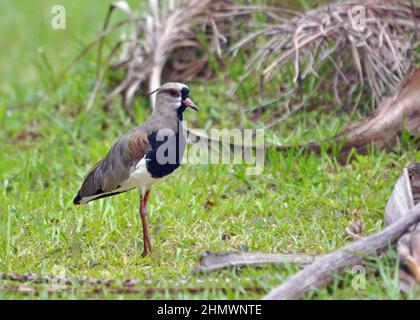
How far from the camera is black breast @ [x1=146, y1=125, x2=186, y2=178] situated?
14.3 feet

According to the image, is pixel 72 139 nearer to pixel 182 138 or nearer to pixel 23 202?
pixel 23 202

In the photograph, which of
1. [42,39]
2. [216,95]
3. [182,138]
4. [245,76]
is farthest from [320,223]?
[42,39]

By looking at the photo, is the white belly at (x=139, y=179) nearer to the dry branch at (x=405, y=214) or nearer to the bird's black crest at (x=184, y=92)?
the bird's black crest at (x=184, y=92)

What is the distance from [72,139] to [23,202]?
51.0 inches

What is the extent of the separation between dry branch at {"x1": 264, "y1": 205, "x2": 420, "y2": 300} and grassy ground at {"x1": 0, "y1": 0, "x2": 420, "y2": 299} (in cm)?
6

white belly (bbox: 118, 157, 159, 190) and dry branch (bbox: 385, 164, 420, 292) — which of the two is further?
white belly (bbox: 118, 157, 159, 190)

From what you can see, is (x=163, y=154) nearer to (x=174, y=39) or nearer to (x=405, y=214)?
(x=405, y=214)

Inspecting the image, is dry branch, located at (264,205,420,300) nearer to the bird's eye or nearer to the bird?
the bird

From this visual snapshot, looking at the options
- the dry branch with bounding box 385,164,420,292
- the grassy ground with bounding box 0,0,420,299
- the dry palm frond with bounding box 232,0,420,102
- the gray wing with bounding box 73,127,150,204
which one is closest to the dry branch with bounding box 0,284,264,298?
the grassy ground with bounding box 0,0,420,299

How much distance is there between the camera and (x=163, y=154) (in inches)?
172

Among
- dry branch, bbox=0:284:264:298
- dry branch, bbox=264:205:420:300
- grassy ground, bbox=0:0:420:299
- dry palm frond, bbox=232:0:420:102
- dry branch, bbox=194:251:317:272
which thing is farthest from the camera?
dry palm frond, bbox=232:0:420:102

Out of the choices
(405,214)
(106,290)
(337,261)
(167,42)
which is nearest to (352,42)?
(167,42)

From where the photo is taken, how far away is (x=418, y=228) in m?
3.90

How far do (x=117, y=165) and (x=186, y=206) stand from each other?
769 millimetres
